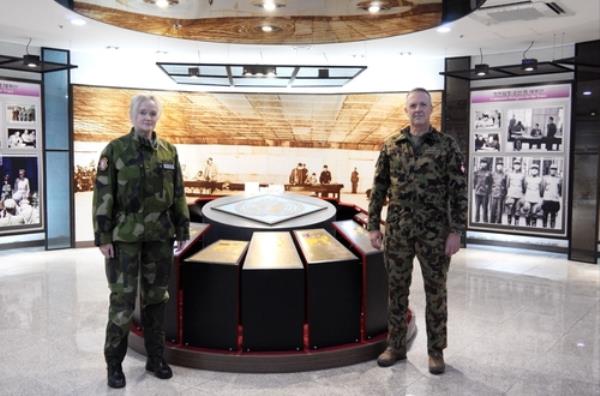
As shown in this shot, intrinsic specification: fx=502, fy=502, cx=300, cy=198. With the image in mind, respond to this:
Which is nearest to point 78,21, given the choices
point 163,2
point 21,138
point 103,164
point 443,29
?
point 21,138

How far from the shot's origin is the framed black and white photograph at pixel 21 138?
8.66 meters

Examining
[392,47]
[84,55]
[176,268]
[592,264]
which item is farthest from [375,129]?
[176,268]

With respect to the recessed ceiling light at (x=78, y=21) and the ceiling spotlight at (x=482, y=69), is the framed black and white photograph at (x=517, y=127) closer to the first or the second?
the ceiling spotlight at (x=482, y=69)

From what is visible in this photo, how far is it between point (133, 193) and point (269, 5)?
2182mm

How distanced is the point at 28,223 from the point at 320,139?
225 inches

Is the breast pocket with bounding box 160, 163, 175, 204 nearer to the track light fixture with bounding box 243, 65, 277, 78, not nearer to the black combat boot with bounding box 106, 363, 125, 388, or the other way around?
the black combat boot with bounding box 106, 363, 125, 388

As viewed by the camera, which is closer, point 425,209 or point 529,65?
point 425,209

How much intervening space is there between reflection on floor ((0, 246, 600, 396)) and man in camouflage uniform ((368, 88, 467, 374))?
416 mm

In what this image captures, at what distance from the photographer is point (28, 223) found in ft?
29.4

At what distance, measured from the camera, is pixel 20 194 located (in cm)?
884

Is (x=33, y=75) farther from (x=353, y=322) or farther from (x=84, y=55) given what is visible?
(x=353, y=322)

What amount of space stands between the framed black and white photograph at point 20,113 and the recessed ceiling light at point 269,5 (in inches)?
245

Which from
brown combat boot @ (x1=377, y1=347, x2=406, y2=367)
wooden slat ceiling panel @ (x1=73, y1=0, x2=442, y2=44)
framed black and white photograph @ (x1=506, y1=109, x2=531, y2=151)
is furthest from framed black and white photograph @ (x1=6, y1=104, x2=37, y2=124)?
framed black and white photograph @ (x1=506, y1=109, x2=531, y2=151)

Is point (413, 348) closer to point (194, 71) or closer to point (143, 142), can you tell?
point (143, 142)
